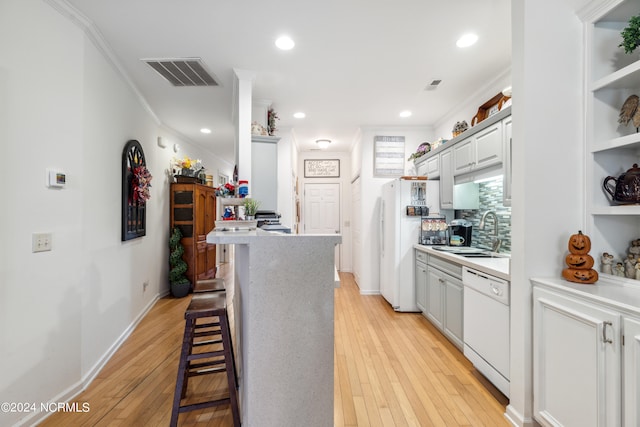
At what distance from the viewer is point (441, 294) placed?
3086 mm

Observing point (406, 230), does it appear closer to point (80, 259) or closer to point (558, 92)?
point (558, 92)

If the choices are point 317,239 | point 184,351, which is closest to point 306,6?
point 317,239

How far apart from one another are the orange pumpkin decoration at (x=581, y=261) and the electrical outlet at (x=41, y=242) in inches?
127

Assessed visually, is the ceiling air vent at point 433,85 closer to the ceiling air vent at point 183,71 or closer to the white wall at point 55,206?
the ceiling air vent at point 183,71

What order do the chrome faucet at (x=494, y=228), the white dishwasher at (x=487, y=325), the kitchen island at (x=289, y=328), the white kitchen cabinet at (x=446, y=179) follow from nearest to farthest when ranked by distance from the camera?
the kitchen island at (x=289, y=328) < the white dishwasher at (x=487, y=325) < the chrome faucet at (x=494, y=228) < the white kitchen cabinet at (x=446, y=179)

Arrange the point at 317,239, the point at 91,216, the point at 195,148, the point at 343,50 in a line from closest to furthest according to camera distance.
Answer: the point at 317,239 → the point at 91,216 → the point at 343,50 → the point at 195,148

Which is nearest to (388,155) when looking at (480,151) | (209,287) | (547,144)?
(480,151)

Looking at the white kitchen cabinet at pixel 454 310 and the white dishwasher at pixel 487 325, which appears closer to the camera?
the white dishwasher at pixel 487 325

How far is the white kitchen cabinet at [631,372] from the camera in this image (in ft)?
3.89

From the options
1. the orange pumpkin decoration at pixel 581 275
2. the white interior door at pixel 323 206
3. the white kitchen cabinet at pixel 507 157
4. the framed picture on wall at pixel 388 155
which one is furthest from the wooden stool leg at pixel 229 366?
the white interior door at pixel 323 206

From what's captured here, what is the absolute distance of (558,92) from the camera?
1.75 metres

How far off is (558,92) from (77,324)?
3635mm

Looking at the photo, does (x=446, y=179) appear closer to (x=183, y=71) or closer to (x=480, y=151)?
(x=480, y=151)

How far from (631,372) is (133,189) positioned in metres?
4.10
